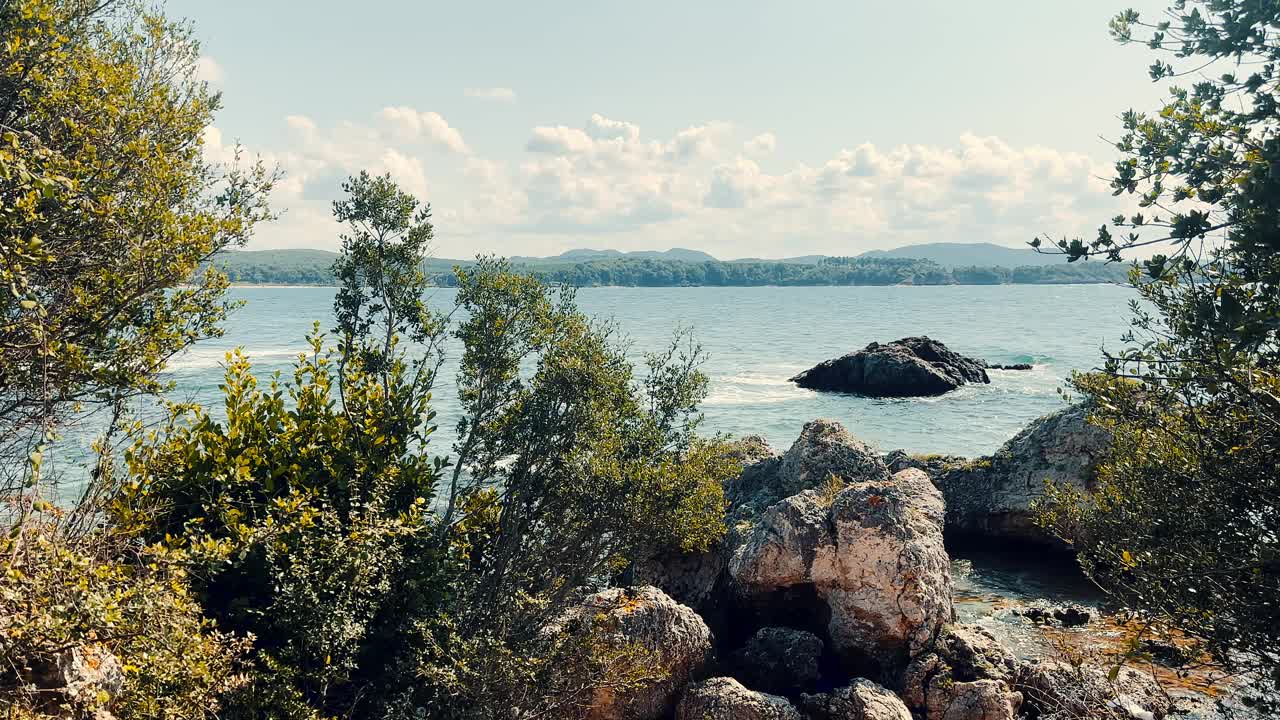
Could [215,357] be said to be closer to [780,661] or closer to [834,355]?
[834,355]

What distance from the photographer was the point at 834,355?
3479 inches

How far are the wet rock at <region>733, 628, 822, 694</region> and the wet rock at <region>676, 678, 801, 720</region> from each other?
1.48 m

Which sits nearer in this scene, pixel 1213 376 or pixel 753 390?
pixel 1213 376

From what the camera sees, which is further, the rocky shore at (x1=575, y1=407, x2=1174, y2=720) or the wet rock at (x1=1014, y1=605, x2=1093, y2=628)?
the wet rock at (x1=1014, y1=605, x2=1093, y2=628)

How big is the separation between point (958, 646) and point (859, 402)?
45604 mm

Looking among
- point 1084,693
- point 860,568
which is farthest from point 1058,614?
point 860,568

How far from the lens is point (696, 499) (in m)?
16.9

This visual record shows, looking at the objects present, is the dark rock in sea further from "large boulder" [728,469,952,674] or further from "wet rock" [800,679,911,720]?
"wet rock" [800,679,911,720]

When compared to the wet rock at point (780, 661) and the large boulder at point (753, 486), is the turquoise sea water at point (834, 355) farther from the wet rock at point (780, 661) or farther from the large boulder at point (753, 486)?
the wet rock at point (780, 661)

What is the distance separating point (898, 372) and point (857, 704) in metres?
52.5

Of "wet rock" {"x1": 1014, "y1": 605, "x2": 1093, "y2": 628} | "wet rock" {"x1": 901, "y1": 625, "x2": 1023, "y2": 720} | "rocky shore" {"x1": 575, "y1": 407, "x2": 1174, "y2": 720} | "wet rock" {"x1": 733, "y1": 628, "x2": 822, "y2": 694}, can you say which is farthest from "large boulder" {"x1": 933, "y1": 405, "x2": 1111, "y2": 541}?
"wet rock" {"x1": 733, "y1": 628, "x2": 822, "y2": 694}

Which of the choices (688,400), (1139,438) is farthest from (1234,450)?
(688,400)

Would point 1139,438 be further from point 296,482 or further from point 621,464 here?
point 296,482

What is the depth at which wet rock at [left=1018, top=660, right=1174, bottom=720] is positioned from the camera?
14.8 meters
